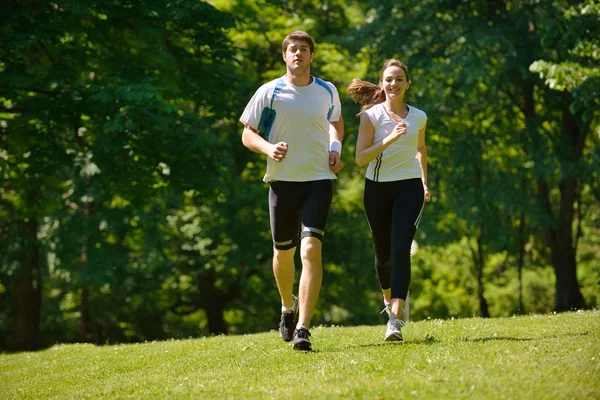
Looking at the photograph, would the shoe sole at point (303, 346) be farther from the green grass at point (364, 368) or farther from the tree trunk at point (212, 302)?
the tree trunk at point (212, 302)

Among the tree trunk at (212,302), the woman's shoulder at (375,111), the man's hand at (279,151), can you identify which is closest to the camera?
the man's hand at (279,151)

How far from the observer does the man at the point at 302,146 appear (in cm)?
728

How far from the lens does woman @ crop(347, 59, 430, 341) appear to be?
7.43 m

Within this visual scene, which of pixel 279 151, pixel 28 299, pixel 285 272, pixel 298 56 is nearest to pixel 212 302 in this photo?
pixel 28 299

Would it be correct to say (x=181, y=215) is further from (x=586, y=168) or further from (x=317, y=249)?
(x=317, y=249)

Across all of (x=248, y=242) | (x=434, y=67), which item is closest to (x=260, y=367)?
(x=434, y=67)

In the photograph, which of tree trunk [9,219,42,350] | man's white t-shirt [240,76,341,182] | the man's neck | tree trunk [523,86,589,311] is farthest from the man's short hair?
tree trunk [9,219,42,350]

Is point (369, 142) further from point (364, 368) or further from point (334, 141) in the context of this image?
point (364, 368)

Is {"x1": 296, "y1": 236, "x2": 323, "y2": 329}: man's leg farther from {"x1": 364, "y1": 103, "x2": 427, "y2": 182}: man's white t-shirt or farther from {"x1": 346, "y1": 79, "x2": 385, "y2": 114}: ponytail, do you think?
{"x1": 346, "y1": 79, "x2": 385, "y2": 114}: ponytail

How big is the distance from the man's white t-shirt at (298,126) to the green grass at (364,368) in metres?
1.59

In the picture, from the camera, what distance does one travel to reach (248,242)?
25.7 meters

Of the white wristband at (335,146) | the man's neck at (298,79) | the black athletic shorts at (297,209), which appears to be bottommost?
the black athletic shorts at (297,209)

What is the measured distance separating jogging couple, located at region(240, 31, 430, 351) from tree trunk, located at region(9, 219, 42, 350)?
1597 centimetres

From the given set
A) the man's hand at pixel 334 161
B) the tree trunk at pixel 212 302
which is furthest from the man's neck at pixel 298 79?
the tree trunk at pixel 212 302
